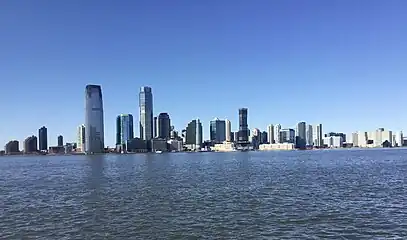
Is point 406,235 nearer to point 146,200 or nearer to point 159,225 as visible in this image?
point 159,225

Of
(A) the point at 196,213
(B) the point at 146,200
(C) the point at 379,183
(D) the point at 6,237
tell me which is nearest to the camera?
(D) the point at 6,237

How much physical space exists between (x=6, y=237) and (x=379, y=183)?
5187 centimetres

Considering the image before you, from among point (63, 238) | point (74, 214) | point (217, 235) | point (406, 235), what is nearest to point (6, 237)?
point (63, 238)

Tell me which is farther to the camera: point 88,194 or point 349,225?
point 88,194

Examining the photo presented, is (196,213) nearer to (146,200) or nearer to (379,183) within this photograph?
(146,200)

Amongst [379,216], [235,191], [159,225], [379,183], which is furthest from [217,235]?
[379,183]

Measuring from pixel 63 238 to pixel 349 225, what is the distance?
21360 millimetres

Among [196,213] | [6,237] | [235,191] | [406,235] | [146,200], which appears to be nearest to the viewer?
[406,235]

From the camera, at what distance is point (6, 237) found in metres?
30.6

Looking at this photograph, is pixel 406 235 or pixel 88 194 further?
pixel 88 194

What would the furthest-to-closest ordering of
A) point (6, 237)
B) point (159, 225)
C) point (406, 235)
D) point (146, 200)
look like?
point (146, 200), point (159, 225), point (6, 237), point (406, 235)

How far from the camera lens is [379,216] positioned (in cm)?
3541

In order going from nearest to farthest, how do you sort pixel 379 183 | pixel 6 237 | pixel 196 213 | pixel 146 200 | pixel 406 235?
pixel 406 235, pixel 6 237, pixel 196 213, pixel 146 200, pixel 379 183

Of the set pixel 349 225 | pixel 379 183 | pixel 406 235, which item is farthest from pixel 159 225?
pixel 379 183
